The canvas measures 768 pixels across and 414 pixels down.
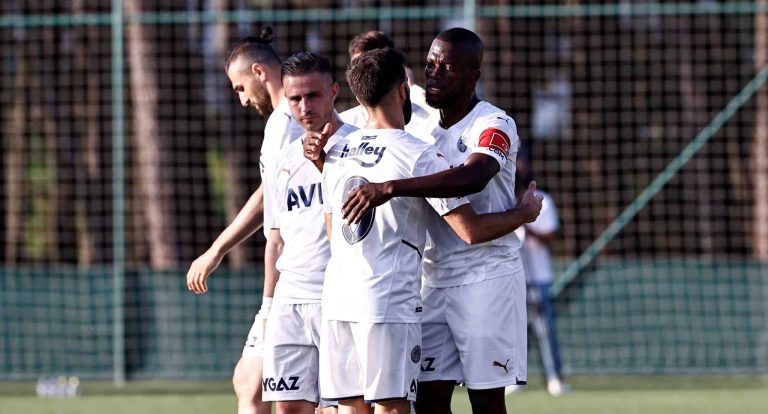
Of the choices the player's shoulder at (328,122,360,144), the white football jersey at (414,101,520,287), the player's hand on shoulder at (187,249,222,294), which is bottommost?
the player's hand on shoulder at (187,249,222,294)

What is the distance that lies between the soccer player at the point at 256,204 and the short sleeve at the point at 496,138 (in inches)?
41.4

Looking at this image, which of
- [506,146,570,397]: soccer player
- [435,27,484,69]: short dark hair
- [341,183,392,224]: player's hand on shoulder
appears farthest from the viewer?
[506,146,570,397]: soccer player

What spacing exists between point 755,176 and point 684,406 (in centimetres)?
625

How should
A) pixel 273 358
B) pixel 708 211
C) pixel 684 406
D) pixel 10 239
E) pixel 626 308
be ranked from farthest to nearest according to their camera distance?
pixel 10 239 → pixel 708 211 → pixel 626 308 → pixel 684 406 → pixel 273 358

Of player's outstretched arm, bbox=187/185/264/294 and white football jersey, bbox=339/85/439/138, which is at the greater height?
white football jersey, bbox=339/85/439/138

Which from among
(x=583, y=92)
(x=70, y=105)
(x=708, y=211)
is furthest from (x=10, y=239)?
(x=708, y=211)

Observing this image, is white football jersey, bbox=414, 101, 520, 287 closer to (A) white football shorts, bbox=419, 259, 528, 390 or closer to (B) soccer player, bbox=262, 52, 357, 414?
(A) white football shorts, bbox=419, 259, 528, 390

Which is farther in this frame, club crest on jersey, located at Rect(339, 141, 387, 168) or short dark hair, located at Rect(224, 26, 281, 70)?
short dark hair, located at Rect(224, 26, 281, 70)

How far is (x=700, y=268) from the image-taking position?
12539mm

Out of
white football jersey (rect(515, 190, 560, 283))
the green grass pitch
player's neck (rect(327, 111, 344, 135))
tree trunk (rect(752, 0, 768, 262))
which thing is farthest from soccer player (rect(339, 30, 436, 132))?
tree trunk (rect(752, 0, 768, 262))

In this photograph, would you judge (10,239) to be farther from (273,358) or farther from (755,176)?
(273,358)

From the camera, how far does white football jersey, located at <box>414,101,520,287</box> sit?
18.4 ft

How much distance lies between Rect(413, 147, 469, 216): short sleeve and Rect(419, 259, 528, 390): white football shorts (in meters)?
0.36

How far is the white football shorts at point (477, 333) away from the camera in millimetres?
5555
